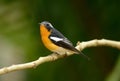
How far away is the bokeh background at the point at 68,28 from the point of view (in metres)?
2.79

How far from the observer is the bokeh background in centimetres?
279

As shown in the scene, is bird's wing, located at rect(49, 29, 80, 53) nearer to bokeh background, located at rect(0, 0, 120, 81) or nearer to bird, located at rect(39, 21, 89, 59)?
bird, located at rect(39, 21, 89, 59)

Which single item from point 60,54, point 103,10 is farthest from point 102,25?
point 60,54

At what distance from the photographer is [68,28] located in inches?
111

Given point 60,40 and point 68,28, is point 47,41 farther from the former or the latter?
point 68,28

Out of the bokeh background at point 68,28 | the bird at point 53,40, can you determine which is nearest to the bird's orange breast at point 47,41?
the bird at point 53,40

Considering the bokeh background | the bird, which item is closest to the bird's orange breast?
the bird

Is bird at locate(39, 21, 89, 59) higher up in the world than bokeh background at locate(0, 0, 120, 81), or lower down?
lower down

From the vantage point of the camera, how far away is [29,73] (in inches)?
118

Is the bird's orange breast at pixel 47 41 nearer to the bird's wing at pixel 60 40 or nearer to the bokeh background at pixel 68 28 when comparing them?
the bird's wing at pixel 60 40

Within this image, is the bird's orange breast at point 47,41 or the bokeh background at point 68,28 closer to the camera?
the bird's orange breast at point 47,41

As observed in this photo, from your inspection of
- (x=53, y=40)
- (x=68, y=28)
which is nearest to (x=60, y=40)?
(x=53, y=40)

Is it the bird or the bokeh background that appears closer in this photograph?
the bird

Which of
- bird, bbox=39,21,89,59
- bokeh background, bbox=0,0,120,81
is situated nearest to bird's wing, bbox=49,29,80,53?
bird, bbox=39,21,89,59
